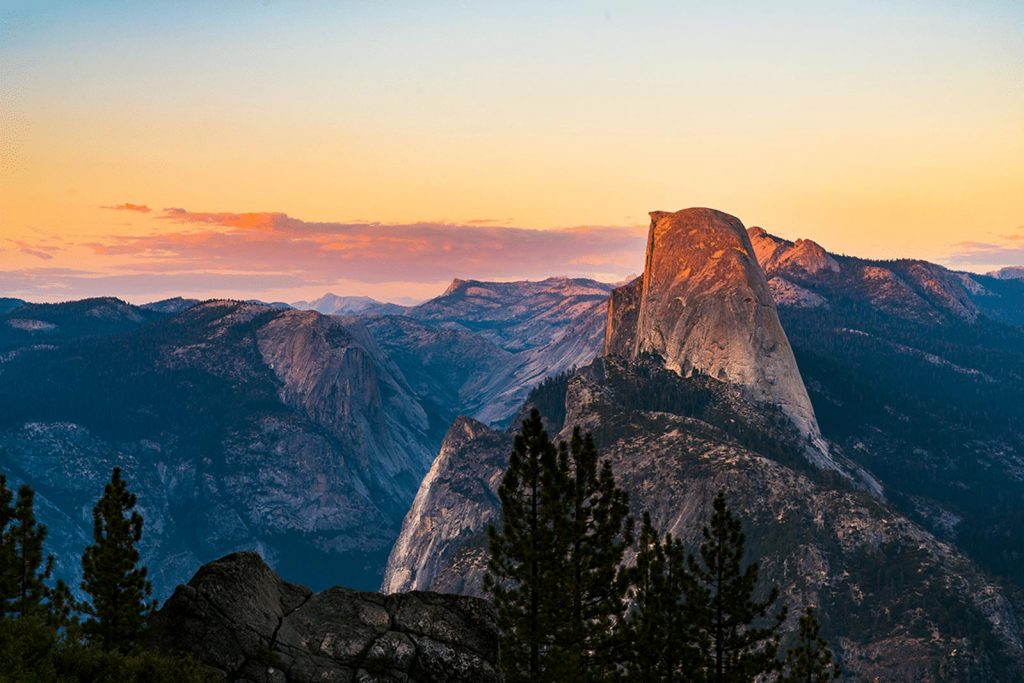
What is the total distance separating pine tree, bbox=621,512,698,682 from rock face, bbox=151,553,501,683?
18.4 metres

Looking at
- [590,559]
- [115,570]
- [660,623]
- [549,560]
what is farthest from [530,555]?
[115,570]

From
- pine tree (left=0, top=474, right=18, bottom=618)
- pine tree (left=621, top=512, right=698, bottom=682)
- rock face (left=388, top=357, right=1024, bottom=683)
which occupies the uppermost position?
pine tree (left=0, top=474, right=18, bottom=618)

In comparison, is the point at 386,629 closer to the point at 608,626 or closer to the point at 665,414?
the point at 608,626

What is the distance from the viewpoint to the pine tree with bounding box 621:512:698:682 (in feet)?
186

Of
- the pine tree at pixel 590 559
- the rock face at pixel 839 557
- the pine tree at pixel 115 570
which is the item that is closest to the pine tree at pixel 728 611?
the pine tree at pixel 590 559

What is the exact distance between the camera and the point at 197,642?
3588 centimetres

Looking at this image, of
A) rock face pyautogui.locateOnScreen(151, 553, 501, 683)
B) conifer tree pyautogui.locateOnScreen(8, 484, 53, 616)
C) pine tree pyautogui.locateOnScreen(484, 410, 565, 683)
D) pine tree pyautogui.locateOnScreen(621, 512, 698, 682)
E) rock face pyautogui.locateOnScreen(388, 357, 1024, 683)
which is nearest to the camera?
rock face pyautogui.locateOnScreen(151, 553, 501, 683)

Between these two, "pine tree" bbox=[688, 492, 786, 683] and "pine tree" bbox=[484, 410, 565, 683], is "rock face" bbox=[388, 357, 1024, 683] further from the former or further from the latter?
"pine tree" bbox=[484, 410, 565, 683]

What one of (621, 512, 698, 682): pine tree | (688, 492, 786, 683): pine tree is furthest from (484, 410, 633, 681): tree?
(688, 492, 786, 683): pine tree

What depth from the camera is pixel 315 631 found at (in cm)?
3828

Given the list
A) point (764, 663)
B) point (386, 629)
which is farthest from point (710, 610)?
point (386, 629)

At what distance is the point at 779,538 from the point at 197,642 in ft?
370

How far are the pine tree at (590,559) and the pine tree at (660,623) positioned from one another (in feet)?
4.66

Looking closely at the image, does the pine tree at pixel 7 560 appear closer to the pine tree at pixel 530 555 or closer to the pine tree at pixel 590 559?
the pine tree at pixel 530 555
